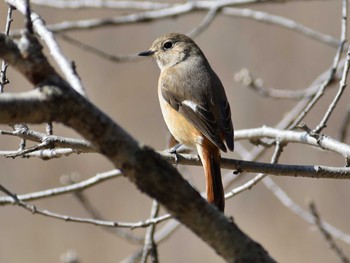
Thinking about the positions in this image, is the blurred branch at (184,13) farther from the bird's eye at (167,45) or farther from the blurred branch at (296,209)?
the blurred branch at (296,209)

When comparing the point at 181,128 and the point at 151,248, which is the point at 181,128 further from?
the point at 151,248

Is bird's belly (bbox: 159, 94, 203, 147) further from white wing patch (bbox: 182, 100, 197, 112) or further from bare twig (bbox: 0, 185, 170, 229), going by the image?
bare twig (bbox: 0, 185, 170, 229)

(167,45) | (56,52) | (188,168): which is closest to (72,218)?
(56,52)

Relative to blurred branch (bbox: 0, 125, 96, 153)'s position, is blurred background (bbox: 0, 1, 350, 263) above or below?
above

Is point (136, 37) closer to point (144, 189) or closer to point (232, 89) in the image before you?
point (232, 89)

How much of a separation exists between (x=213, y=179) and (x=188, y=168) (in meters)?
5.07

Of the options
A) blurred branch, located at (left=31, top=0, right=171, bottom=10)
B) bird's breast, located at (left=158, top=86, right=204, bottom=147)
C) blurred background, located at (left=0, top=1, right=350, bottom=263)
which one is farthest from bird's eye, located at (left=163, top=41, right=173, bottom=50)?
blurred background, located at (left=0, top=1, right=350, bottom=263)

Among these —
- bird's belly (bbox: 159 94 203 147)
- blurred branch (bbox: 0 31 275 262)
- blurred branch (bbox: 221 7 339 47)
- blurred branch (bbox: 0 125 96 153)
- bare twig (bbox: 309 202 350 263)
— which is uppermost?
blurred branch (bbox: 221 7 339 47)

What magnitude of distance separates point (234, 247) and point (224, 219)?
0.07 meters

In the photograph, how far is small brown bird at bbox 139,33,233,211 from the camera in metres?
3.87

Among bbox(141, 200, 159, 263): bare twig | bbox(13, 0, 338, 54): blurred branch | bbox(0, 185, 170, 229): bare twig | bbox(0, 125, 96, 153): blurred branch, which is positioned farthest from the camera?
bbox(13, 0, 338, 54): blurred branch

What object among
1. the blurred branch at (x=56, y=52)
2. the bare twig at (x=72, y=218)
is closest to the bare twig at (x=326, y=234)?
the bare twig at (x=72, y=218)

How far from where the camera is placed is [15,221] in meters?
9.15

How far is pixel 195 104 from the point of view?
460cm
